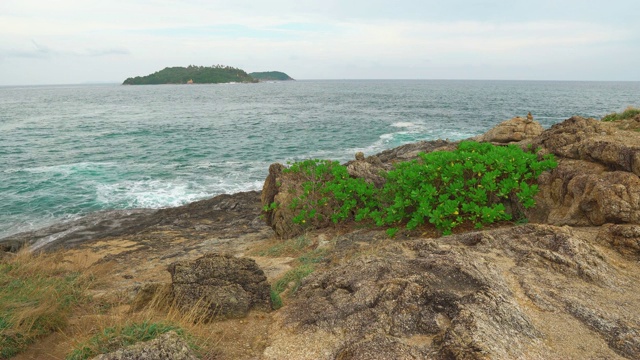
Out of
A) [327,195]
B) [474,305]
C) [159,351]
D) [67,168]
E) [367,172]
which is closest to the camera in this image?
[159,351]

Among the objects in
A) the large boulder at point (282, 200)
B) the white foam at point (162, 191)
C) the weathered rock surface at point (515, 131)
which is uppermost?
the weathered rock surface at point (515, 131)

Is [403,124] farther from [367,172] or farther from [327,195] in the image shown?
[327,195]

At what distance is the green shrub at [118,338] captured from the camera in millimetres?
3955

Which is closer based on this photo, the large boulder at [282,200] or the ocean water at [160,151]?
the large boulder at [282,200]

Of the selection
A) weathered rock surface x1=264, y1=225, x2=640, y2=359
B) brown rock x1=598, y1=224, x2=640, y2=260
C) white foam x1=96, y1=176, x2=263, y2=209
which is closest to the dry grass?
weathered rock surface x1=264, y1=225, x2=640, y2=359

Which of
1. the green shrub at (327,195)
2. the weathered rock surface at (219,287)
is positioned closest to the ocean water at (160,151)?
the green shrub at (327,195)

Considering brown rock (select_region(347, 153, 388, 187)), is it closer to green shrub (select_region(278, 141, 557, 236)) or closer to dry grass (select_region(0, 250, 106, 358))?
green shrub (select_region(278, 141, 557, 236))

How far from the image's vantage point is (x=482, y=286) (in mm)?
4727

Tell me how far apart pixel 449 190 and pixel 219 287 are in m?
4.92

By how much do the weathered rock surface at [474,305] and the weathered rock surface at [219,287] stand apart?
1.78 ft

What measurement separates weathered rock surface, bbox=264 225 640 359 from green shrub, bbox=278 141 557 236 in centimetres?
141

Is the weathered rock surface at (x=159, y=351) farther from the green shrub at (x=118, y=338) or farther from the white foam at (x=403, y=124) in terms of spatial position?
the white foam at (x=403, y=124)

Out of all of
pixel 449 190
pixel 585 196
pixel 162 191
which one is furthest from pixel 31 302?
pixel 162 191

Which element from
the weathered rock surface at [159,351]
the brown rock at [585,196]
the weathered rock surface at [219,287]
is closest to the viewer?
the weathered rock surface at [159,351]
